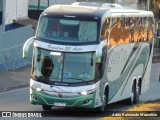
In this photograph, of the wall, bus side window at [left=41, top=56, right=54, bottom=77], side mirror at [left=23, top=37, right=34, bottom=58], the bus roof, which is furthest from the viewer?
the wall

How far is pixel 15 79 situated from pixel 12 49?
437cm

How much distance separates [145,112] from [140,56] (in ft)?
30.0

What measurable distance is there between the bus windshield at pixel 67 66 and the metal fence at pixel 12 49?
16.9 m

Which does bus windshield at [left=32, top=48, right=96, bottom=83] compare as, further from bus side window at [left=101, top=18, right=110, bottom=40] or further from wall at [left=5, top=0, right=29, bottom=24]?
wall at [left=5, top=0, right=29, bottom=24]

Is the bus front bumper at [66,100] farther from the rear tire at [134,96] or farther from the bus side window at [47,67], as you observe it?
the rear tire at [134,96]

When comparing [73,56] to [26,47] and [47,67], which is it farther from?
[26,47]

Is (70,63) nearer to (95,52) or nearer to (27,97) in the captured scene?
(95,52)

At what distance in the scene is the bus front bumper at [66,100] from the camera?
21.6 metres

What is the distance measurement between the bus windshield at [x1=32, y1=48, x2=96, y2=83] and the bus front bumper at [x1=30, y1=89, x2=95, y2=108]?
1.73 feet

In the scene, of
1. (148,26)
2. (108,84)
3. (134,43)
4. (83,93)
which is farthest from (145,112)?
(148,26)

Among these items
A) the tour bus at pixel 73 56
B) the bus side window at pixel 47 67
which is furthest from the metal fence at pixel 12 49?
the bus side window at pixel 47 67

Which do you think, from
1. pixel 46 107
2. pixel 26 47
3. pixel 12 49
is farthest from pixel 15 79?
pixel 26 47

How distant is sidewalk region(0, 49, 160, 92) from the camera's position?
33688mm

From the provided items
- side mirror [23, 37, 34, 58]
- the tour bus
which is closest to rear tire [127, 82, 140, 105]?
the tour bus
